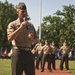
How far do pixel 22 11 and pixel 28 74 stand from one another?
1.10 meters

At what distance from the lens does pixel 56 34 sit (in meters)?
70.3

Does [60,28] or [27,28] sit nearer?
[27,28]

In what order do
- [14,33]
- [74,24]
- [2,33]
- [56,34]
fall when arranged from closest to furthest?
[14,33] → [2,33] → [74,24] → [56,34]

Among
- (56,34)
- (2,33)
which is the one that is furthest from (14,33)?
(56,34)

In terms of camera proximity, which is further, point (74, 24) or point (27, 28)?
point (74, 24)

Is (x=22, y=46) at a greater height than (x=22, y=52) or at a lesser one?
greater

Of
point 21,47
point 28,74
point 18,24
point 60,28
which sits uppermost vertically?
point 60,28

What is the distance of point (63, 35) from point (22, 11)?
61.0 m

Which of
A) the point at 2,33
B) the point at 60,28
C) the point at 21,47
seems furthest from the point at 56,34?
the point at 21,47

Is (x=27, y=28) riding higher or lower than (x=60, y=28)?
lower

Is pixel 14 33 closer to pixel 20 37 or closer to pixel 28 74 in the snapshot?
pixel 20 37

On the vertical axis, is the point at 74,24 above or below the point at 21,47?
above

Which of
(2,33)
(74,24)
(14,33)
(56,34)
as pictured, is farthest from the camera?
(56,34)

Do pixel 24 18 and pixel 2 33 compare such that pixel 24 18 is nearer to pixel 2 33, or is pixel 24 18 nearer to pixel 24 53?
pixel 24 53
